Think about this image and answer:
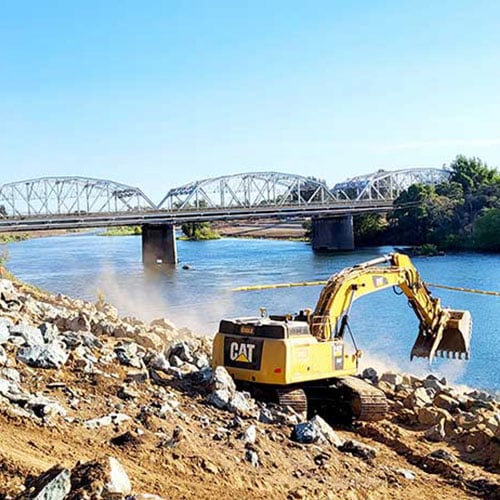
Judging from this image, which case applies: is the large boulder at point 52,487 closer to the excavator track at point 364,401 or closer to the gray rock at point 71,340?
the gray rock at point 71,340

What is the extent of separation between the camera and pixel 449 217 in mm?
78938

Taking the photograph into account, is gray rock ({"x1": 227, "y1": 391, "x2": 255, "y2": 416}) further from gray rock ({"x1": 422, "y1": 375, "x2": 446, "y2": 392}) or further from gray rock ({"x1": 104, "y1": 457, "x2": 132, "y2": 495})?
gray rock ({"x1": 422, "y1": 375, "x2": 446, "y2": 392})

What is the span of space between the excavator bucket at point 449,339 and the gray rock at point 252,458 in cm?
918

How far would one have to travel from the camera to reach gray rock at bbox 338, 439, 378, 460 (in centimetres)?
1125

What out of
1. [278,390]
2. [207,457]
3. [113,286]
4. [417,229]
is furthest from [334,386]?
[417,229]

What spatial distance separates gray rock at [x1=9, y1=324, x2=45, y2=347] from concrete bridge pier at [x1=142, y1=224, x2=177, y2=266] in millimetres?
54316

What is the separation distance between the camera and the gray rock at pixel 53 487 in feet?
21.2

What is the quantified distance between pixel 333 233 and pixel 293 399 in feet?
235

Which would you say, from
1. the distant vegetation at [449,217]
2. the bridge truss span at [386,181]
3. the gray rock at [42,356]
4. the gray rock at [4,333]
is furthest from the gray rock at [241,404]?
the bridge truss span at [386,181]

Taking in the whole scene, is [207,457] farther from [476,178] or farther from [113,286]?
[476,178]

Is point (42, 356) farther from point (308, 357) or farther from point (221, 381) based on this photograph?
point (308, 357)

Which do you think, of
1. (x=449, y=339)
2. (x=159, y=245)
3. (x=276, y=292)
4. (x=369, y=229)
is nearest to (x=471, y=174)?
(x=369, y=229)

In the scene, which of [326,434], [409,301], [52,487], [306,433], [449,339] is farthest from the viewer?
[449,339]

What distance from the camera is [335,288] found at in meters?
14.7
